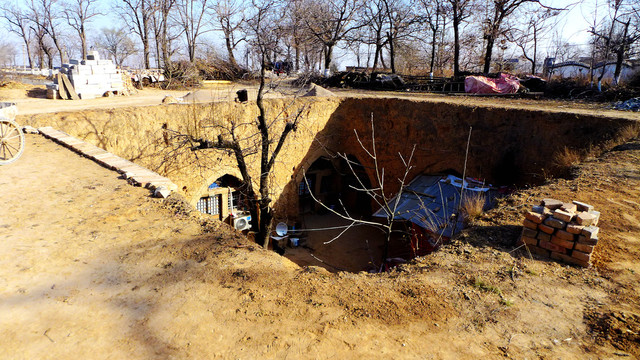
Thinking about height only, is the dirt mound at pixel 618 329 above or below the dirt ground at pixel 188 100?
below

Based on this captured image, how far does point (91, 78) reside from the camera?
1305 centimetres

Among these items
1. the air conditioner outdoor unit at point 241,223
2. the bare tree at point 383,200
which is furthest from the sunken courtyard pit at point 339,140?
the bare tree at point 383,200

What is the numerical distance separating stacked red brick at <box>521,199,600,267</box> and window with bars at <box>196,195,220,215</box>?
29.7ft

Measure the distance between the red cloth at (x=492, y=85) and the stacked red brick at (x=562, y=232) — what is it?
1186 centimetres

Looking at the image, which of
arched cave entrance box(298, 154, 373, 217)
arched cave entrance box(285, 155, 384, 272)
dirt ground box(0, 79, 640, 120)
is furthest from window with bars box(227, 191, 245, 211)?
dirt ground box(0, 79, 640, 120)

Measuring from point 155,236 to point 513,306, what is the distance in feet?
11.1

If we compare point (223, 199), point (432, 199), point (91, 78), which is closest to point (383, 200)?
point (432, 199)

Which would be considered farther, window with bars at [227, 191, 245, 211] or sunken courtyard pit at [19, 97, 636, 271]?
window with bars at [227, 191, 245, 211]

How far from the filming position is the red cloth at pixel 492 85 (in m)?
14.6

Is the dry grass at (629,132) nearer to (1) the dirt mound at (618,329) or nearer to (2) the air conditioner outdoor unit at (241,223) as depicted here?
(1) the dirt mound at (618,329)

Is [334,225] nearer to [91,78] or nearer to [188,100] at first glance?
[188,100]

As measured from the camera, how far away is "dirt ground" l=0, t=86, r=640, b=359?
99.7 inches

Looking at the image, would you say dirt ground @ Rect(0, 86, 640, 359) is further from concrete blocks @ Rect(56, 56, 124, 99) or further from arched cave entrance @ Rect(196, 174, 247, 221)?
concrete blocks @ Rect(56, 56, 124, 99)

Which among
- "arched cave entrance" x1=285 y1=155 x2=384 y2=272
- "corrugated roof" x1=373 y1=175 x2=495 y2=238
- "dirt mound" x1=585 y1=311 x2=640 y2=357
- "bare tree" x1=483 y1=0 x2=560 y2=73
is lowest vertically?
"arched cave entrance" x1=285 y1=155 x2=384 y2=272
